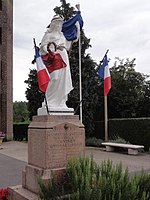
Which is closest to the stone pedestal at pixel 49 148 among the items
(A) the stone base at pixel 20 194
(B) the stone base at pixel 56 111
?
(A) the stone base at pixel 20 194

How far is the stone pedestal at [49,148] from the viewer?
4.78 meters

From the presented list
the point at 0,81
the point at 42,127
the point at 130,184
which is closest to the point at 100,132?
the point at 0,81

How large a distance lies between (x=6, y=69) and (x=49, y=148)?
60.2ft

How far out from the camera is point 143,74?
25.2 meters

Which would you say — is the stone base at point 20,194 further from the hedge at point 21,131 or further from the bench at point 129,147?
the hedge at point 21,131

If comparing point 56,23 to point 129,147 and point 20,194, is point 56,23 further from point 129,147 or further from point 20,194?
point 129,147

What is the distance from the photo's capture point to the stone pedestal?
4781mm

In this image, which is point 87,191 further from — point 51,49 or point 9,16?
point 9,16

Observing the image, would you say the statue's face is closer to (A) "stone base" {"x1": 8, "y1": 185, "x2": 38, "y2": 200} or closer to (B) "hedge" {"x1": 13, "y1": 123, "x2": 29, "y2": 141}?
(A) "stone base" {"x1": 8, "y1": 185, "x2": 38, "y2": 200}

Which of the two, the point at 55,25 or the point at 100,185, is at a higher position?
the point at 55,25

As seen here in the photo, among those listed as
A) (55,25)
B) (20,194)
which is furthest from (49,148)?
(55,25)

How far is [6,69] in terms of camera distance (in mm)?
22125

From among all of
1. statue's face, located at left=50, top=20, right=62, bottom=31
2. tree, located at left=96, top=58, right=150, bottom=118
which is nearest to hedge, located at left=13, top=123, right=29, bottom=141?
tree, located at left=96, top=58, right=150, bottom=118

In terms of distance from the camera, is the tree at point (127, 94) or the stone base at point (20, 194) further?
the tree at point (127, 94)
